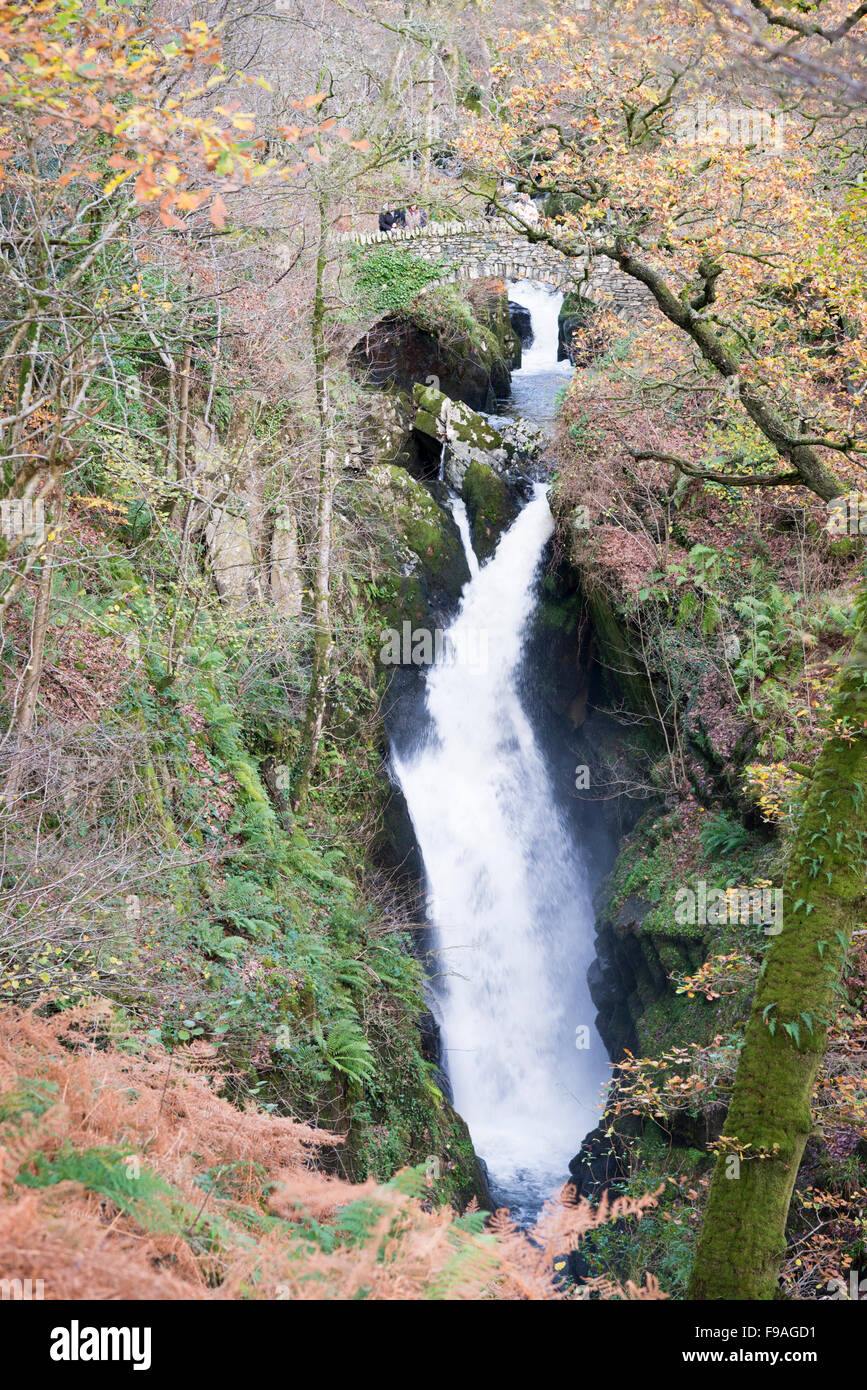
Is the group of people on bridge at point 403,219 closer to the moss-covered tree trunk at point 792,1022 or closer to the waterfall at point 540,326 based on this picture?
the waterfall at point 540,326

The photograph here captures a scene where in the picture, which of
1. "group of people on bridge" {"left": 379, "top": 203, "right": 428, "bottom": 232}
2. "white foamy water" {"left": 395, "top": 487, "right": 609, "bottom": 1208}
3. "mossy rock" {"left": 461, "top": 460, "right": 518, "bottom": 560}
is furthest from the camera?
"group of people on bridge" {"left": 379, "top": 203, "right": 428, "bottom": 232}

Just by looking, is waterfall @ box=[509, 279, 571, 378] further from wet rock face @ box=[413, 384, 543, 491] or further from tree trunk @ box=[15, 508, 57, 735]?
tree trunk @ box=[15, 508, 57, 735]

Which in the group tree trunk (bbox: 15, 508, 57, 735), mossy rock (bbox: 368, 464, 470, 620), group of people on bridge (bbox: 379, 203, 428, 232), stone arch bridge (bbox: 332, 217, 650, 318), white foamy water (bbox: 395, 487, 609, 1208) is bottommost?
white foamy water (bbox: 395, 487, 609, 1208)

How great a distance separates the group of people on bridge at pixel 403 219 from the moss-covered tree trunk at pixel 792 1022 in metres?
18.1

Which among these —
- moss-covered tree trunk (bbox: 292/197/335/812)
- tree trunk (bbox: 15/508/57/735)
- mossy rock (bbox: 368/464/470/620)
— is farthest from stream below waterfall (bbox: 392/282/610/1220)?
tree trunk (bbox: 15/508/57/735)

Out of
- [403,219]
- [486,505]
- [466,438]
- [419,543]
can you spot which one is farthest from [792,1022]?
[403,219]

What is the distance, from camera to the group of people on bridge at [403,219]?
64.6 feet

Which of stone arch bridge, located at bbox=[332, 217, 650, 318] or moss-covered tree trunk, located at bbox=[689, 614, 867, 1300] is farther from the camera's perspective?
stone arch bridge, located at bbox=[332, 217, 650, 318]

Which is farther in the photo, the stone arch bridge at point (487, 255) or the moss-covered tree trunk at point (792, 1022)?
the stone arch bridge at point (487, 255)

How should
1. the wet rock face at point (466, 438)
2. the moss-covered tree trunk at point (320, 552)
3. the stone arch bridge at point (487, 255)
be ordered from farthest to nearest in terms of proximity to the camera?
the stone arch bridge at point (487, 255) < the wet rock face at point (466, 438) < the moss-covered tree trunk at point (320, 552)

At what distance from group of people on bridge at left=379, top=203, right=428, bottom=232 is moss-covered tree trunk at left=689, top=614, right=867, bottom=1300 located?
59.5ft

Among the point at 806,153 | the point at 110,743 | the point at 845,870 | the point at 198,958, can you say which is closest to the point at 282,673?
the point at 110,743

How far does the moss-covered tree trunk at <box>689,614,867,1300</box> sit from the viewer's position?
4.78m

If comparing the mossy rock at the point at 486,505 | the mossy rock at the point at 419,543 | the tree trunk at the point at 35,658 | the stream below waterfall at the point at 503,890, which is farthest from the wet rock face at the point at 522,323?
the tree trunk at the point at 35,658
